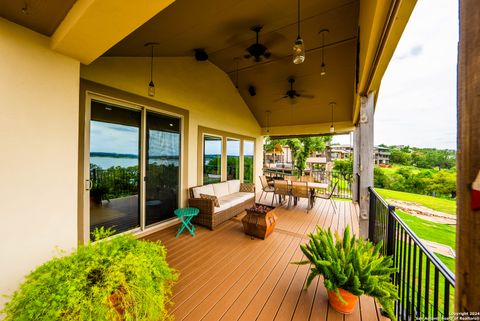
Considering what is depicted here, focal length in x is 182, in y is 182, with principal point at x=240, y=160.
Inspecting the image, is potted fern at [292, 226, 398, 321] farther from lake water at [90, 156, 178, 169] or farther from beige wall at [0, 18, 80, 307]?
lake water at [90, 156, 178, 169]

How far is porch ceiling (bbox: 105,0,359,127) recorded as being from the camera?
258 centimetres

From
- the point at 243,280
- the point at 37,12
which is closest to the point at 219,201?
the point at 243,280

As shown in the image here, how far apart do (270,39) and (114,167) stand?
12.5 feet

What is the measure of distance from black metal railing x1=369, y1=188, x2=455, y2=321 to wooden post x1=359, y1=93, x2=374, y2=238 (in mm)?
172

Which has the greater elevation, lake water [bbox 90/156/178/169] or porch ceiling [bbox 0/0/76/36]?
porch ceiling [bbox 0/0/76/36]

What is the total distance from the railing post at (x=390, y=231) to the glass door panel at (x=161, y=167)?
3.70 metres

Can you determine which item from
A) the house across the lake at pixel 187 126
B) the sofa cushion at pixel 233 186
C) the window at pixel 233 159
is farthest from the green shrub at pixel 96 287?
the window at pixel 233 159

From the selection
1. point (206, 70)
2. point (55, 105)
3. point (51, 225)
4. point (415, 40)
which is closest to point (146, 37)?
point (55, 105)

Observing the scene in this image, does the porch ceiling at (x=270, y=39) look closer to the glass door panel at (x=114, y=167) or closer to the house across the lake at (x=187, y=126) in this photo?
the house across the lake at (x=187, y=126)

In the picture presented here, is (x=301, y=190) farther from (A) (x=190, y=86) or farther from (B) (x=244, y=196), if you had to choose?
(A) (x=190, y=86)

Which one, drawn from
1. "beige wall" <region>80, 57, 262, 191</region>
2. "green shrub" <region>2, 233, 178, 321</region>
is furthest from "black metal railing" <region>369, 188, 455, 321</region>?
"beige wall" <region>80, 57, 262, 191</region>

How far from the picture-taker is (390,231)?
1.87 meters

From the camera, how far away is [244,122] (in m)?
6.88

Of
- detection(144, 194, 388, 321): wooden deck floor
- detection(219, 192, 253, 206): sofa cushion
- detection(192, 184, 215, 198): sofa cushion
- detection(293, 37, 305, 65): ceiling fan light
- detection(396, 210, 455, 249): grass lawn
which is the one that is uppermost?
detection(293, 37, 305, 65): ceiling fan light
